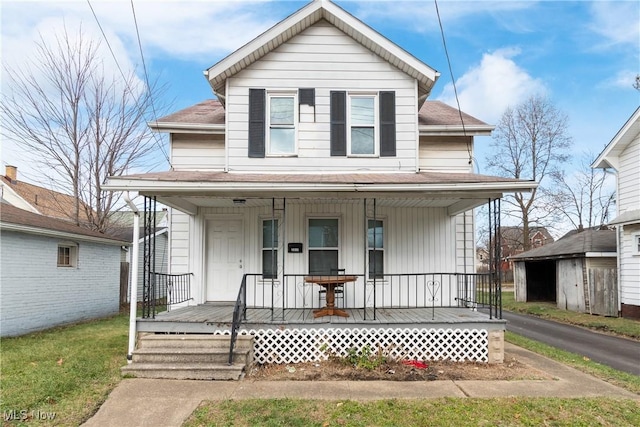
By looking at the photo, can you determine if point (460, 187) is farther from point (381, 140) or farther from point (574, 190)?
point (574, 190)

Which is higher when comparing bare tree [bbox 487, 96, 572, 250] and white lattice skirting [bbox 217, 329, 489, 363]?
bare tree [bbox 487, 96, 572, 250]

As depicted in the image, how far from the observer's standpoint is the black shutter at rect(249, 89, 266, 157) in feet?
30.2

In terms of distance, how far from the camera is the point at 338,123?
9305 millimetres

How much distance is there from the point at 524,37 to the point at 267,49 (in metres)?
11.6

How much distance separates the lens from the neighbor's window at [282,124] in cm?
933

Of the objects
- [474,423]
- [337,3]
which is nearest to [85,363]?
[474,423]

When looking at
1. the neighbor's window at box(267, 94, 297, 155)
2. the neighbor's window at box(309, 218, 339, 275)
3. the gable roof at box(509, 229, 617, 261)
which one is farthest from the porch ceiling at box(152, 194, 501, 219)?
the gable roof at box(509, 229, 617, 261)

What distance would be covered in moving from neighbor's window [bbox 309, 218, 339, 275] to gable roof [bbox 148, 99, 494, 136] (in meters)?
3.10

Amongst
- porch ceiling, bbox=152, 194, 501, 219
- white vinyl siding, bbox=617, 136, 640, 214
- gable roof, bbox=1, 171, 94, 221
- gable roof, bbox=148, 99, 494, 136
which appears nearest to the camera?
porch ceiling, bbox=152, 194, 501, 219

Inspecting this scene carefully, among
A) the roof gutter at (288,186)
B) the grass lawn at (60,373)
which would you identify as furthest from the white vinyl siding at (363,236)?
the grass lawn at (60,373)

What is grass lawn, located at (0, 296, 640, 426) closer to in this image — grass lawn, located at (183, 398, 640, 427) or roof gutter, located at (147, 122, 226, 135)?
grass lawn, located at (183, 398, 640, 427)

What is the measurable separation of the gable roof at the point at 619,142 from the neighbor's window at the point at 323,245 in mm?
10869

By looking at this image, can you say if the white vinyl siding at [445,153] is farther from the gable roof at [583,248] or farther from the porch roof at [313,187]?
the gable roof at [583,248]

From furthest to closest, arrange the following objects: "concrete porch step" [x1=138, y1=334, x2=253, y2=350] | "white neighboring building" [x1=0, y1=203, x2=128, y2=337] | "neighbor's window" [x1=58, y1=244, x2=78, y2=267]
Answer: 1. "neighbor's window" [x1=58, y1=244, x2=78, y2=267]
2. "white neighboring building" [x1=0, y1=203, x2=128, y2=337]
3. "concrete porch step" [x1=138, y1=334, x2=253, y2=350]
